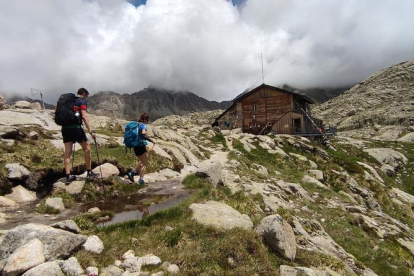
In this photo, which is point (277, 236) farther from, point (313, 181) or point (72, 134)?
point (313, 181)

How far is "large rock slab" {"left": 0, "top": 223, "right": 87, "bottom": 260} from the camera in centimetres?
584

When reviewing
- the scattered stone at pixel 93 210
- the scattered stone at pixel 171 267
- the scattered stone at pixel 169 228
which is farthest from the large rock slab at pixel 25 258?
the scattered stone at pixel 93 210

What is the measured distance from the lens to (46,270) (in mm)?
5121

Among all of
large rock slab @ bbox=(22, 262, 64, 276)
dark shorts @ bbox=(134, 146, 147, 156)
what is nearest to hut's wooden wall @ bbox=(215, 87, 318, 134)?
dark shorts @ bbox=(134, 146, 147, 156)

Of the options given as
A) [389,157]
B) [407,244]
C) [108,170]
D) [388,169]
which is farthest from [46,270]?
[389,157]

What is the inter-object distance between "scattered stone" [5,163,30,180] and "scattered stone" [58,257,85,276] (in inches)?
333

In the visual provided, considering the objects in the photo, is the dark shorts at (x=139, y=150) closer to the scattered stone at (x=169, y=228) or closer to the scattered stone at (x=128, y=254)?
the scattered stone at (x=169, y=228)

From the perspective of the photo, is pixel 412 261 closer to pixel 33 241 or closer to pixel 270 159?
pixel 33 241

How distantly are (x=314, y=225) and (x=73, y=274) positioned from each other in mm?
11191

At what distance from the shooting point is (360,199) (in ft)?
84.1

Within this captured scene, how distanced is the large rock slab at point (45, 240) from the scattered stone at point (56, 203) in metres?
4.10

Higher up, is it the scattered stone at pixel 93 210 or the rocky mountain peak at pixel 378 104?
the rocky mountain peak at pixel 378 104

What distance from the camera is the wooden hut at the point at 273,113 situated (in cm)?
5575

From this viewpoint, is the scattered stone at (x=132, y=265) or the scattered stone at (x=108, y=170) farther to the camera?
the scattered stone at (x=108, y=170)
